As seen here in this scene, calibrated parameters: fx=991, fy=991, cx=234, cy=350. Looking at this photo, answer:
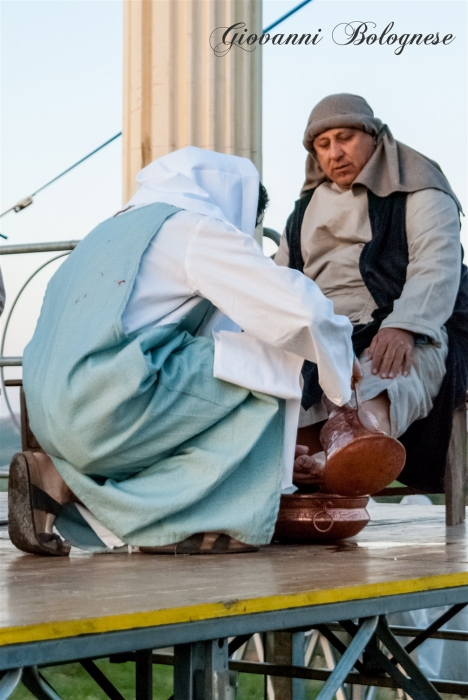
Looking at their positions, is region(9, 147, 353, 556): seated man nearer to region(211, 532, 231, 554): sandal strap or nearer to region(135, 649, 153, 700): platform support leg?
region(211, 532, 231, 554): sandal strap

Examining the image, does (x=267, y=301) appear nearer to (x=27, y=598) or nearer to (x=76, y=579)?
(x=76, y=579)

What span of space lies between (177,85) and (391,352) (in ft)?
6.73

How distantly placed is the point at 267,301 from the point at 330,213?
1.36 metres

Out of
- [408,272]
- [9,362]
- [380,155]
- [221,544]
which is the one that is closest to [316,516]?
[221,544]

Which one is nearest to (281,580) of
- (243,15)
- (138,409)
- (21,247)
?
(138,409)

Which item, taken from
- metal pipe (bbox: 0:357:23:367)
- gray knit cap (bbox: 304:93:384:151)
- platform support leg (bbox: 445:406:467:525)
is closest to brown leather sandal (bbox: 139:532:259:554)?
platform support leg (bbox: 445:406:467:525)

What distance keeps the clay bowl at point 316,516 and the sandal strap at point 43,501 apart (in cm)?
56

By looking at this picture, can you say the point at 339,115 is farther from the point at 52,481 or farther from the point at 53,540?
the point at 53,540

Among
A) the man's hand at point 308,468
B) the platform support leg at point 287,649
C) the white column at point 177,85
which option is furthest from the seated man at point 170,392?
the white column at point 177,85

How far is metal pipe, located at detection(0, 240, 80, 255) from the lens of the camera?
3.88 metres

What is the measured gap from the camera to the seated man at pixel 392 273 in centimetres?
301

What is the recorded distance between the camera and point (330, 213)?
341 centimetres

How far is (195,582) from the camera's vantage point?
1646 millimetres

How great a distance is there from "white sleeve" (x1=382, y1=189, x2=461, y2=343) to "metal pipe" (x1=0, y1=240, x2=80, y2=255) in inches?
53.5
